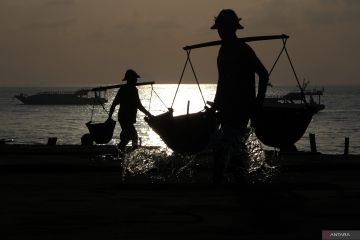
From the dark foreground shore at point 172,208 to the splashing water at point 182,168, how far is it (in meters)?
0.53

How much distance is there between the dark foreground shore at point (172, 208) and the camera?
778 centimetres

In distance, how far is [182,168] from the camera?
16266 mm

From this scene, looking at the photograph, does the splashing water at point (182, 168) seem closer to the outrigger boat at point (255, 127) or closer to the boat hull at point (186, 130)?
the outrigger boat at point (255, 127)

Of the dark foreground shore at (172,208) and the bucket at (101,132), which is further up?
the bucket at (101,132)

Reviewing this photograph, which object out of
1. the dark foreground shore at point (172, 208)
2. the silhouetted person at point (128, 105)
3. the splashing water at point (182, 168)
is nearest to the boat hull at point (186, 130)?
the splashing water at point (182, 168)

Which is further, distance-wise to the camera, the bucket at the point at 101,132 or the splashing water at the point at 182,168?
the bucket at the point at 101,132

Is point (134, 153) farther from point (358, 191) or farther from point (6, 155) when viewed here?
point (358, 191)

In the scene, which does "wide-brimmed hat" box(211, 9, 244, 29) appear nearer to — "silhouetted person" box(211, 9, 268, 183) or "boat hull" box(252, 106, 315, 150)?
"silhouetted person" box(211, 9, 268, 183)

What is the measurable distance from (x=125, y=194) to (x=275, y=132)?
2.93 metres

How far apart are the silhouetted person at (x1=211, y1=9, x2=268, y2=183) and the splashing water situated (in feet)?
0.73

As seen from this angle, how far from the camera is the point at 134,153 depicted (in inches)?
695

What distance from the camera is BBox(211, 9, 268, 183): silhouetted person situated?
12305 mm

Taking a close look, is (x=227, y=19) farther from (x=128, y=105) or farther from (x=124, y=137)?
(x=124, y=137)

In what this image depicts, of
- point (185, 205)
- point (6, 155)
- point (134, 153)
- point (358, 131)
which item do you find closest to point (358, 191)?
point (185, 205)
